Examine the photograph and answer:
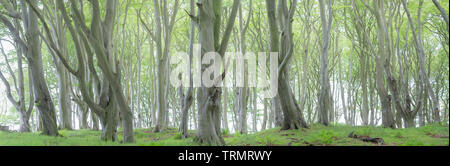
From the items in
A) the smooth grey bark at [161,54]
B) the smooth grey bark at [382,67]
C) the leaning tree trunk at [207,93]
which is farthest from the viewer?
the smooth grey bark at [161,54]

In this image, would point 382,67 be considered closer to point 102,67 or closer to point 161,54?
point 161,54

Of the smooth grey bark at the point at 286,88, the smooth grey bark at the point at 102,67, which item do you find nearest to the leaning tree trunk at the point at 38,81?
the smooth grey bark at the point at 102,67

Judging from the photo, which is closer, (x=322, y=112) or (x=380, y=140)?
(x=380, y=140)

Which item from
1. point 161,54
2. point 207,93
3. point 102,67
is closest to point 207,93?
point 207,93

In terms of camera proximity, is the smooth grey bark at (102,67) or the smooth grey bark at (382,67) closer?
the smooth grey bark at (102,67)

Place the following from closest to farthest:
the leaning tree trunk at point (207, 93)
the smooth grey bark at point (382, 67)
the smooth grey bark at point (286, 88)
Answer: the leaning tree trunk at point (207, 93) → the smooth grey bark at point (286, 88) → the smooth grey bark at point (382, 67)

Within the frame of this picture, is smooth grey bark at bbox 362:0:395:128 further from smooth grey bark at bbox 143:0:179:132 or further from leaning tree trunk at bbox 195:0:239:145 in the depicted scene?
smooth grey bark at bbox 143:0:179:132

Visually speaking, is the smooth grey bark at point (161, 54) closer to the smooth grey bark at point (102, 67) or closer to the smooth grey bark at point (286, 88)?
the smooth grey bark at point (102, 67)

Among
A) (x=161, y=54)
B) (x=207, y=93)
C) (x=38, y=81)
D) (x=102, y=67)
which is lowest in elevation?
(x=207, y=93)

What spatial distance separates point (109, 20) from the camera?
6.44 m

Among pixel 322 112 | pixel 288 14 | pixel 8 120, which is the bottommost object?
pixel 8 120
